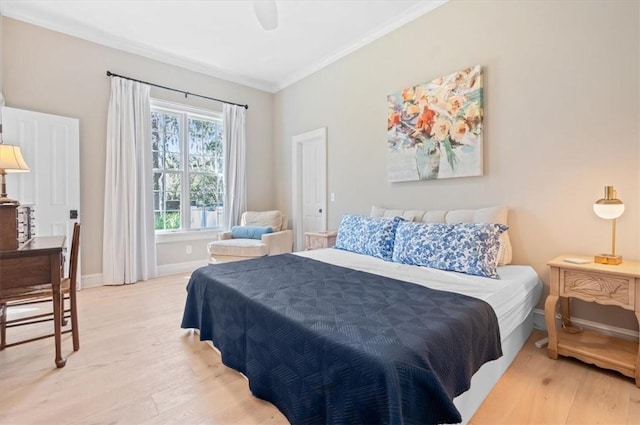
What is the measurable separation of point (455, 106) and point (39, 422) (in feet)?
11.9

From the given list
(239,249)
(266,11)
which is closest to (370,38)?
(266,11)

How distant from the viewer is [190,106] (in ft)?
14.9

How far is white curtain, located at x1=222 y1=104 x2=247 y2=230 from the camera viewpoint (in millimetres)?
4895

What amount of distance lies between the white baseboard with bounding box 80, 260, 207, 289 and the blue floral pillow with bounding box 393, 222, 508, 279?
11.1 feet

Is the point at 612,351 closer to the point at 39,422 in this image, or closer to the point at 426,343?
the point at 426,343

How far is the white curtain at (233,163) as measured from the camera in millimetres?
4895

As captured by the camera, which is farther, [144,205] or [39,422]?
[144,205]

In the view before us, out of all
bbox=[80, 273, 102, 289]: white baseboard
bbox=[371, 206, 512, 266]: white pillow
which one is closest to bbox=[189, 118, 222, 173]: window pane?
bbox=[80, 273, 102, 289]: white baseboard

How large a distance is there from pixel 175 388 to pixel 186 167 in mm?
3617

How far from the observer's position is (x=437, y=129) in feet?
9.88

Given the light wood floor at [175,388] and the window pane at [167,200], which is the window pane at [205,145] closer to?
the window pane at [167,200]

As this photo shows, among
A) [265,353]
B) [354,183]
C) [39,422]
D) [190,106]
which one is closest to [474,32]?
[354,183]

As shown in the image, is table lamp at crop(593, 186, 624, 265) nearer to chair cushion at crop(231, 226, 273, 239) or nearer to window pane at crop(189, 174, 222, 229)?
chair cushion at crop(231, 226, 273, 239)

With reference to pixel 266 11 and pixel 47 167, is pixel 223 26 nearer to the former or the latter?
pixel 266 11
